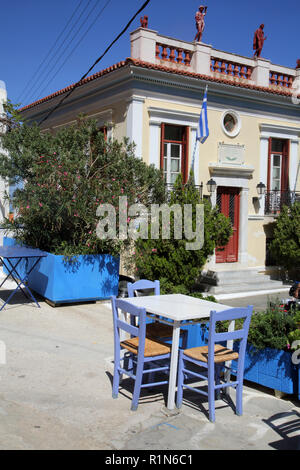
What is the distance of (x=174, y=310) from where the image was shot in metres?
4.67

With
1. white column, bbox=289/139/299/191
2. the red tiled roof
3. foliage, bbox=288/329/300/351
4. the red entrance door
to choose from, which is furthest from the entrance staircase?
foliage, bbox=288/329/300/351

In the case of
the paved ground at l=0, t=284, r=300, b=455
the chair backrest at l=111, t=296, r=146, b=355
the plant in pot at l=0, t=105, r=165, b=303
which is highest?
the plant in pot at l=0, t=105, r=165, b=303

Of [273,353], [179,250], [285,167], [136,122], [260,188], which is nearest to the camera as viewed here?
[273,353]

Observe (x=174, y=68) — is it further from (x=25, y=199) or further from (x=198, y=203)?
(x=25, y=199)

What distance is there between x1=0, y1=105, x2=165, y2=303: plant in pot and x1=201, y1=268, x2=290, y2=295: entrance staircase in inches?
123

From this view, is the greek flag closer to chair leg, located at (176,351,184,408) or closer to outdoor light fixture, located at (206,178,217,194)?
outdoor light fixture, located at (206,178,217,194)

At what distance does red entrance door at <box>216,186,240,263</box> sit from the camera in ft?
43.6

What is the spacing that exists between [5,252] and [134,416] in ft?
15.8

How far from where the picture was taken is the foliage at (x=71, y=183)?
8.74 metres

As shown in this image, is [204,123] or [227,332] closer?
[227,332]

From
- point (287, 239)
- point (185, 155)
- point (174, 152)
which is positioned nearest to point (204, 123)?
point (185, 155)

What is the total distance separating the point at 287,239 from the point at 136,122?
212 inches

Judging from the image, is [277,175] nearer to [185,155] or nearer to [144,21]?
[185,155]

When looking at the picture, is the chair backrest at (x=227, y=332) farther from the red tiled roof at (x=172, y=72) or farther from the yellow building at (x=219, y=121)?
the red tiled roof at (x=172, y=72)
